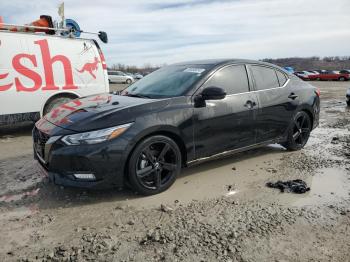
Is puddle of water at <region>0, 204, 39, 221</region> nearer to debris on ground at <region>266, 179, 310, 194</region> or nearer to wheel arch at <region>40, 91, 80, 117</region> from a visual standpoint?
debris on ground at <region>266, 179, 310, 194</region>

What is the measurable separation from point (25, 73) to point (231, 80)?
4242 millimetres

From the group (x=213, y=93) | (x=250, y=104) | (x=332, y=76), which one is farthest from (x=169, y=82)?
(x=332, y=76)

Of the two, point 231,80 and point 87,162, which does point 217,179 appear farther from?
point 87,162

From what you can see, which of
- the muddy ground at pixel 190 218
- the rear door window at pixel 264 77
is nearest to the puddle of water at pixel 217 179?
the muddy ground at pixel 190 218

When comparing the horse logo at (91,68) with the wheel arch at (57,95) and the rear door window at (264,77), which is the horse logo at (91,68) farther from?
the rear door window at (264,77)

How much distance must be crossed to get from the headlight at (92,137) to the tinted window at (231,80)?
1494 millimetres

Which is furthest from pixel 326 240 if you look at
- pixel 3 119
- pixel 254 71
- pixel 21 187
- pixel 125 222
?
pixel 3 119

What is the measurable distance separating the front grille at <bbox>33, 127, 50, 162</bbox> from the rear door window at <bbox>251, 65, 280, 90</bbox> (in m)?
3.07

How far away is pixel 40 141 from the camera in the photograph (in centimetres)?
375

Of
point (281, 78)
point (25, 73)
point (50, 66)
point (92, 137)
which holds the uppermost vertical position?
point (50, 66)

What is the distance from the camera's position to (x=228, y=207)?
350 cm

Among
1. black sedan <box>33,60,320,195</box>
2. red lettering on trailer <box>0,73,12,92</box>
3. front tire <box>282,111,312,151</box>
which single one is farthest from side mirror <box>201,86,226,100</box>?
red lettering on trailer <box>0,73,12,92</box>

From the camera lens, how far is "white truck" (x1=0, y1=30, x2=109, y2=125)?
20.6 ft

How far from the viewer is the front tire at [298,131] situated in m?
5.46
